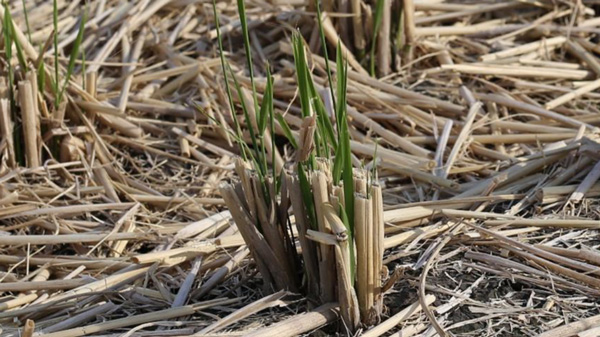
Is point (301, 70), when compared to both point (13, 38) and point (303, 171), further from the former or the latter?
point (13, 38)

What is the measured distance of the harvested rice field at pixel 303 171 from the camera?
5.72 ft

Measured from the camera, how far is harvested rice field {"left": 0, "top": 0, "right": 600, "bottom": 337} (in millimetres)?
1744

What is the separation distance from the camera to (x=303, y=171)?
5.58 ft

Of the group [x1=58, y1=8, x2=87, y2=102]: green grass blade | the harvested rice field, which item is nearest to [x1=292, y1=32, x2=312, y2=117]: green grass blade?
the harvested rice field

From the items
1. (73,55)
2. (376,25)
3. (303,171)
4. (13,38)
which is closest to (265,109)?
(303,171)

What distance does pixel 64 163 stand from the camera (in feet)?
8.43

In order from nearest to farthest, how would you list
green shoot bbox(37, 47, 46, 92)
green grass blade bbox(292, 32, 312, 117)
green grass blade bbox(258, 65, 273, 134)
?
1. green grass blade bbox(292, 32, 312, 117)
2. green grass blade bbox(258, 65, 273, 134)
3. green shoot bbox(37, 47, 46, 92)

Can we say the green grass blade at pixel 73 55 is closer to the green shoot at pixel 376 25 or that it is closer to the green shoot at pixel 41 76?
the green shoot at pixel 41 76

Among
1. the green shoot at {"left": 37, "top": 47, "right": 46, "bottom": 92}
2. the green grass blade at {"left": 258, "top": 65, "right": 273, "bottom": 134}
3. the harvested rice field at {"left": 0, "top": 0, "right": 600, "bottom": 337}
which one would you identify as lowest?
the harvested rice field at {"left": 0, "top": 0, "right": 600, "bottom": 337}

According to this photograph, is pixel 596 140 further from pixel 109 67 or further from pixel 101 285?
pixel 109 67

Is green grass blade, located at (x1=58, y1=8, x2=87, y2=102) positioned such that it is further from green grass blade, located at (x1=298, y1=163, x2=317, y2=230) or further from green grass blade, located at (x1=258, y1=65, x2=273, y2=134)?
green grass blade, located at (x1=298, y1=163, x2=317, y2=230)

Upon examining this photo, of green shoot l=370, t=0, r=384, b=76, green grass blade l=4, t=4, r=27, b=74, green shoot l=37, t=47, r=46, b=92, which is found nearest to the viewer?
green grass blade l=4, t=4, r=27, b=74

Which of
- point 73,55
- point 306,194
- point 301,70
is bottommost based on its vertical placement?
point 306,194

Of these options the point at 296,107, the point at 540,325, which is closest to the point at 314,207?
the point at 540,325
